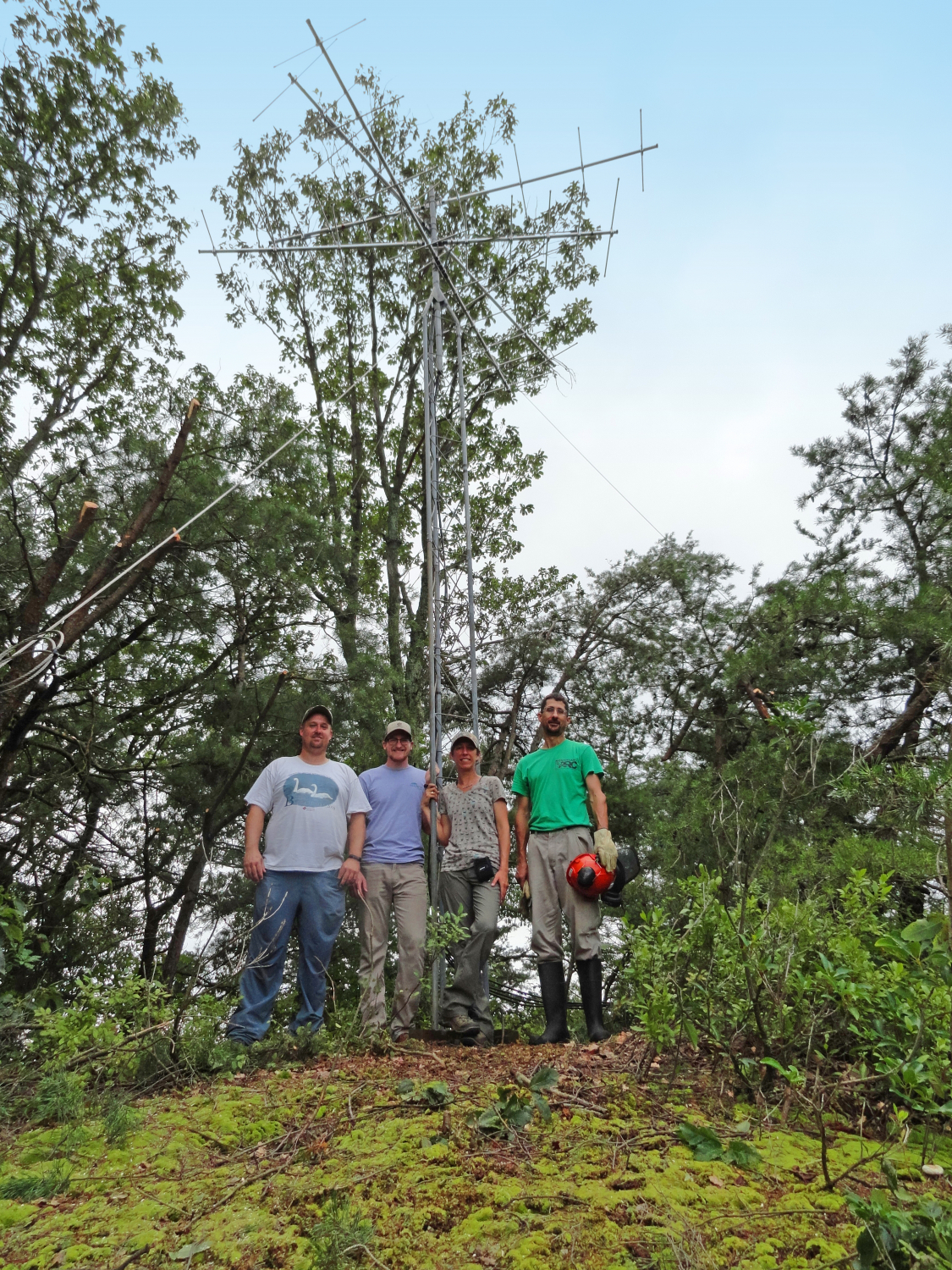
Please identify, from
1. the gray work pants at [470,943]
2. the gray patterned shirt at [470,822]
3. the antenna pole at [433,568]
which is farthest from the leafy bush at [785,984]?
the antenna pole at [433,568]

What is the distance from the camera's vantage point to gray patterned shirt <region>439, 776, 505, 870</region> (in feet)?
15.1

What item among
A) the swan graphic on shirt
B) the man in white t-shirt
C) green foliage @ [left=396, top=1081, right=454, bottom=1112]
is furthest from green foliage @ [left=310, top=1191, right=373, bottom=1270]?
the swan graphic on shirt

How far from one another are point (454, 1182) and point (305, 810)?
2.34 m

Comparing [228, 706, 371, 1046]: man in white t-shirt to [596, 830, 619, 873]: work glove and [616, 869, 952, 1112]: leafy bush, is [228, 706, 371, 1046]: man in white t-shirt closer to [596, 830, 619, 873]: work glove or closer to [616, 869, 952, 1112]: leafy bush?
[596, 830, 619, 873]: work glove

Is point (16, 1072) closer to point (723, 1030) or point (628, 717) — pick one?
point (723, 1030)

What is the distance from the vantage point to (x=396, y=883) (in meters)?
4.56

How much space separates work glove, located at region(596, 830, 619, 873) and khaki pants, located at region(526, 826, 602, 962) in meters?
0.19

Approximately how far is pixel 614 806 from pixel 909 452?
4.79m

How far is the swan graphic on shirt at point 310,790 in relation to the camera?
174 inches

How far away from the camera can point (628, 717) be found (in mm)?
10273

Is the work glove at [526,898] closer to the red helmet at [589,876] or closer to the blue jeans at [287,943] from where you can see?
the red helmet at [589,876]

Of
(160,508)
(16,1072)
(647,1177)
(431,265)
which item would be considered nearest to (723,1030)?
(647,1177)

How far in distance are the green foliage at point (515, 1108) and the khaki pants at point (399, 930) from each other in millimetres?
1703

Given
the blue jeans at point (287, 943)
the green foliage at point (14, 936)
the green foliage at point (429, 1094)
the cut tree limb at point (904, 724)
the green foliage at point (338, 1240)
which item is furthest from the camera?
the cut tree limb at point (904, 724)
